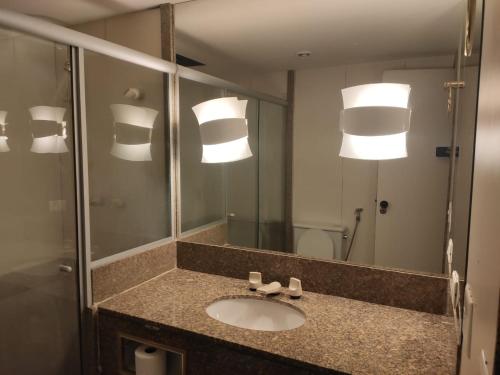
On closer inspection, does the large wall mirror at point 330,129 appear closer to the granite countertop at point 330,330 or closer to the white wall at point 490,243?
the granite countertop at point 330,330

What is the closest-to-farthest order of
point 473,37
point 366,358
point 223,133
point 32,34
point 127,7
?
1. point 473,37
2. point 366,358
3. point 32,34
4. point 223,133
5. point 127,7

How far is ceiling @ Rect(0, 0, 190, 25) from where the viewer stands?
1.90 metres

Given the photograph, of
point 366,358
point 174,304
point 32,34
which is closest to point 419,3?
point 366,358

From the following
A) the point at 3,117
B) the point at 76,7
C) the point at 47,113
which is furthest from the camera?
the point at 76,7

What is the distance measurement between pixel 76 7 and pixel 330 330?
2.03 metres

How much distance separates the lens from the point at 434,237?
1513mm

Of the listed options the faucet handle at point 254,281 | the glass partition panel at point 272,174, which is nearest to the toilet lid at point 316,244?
the glass partition panel at point 272,174

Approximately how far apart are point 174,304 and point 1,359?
0.63 m

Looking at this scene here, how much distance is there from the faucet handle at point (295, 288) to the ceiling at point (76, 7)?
1505 millimetres

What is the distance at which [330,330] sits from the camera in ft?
4.35

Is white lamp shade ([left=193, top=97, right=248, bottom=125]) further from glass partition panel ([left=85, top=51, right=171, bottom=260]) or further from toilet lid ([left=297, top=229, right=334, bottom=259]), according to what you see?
toilet lid ([left=297, top=229, right=334, bottom=259])

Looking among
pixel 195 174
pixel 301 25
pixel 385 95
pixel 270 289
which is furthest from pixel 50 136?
pixel 385 95

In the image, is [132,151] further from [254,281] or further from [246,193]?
[254,281]

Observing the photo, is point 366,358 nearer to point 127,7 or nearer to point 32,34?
point 32,34
